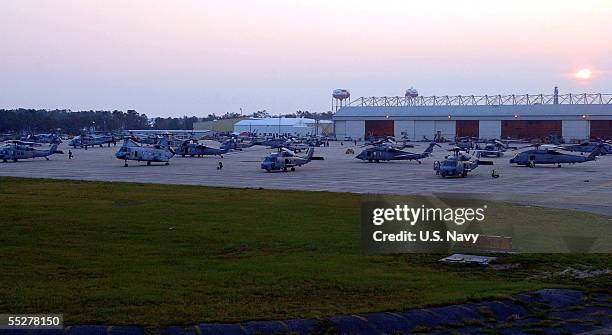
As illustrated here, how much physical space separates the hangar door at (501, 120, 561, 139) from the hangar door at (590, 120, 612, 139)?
28.4 feet

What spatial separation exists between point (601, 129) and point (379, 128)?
5090 centimetres

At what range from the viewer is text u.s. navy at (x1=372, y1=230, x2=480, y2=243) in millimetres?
16828

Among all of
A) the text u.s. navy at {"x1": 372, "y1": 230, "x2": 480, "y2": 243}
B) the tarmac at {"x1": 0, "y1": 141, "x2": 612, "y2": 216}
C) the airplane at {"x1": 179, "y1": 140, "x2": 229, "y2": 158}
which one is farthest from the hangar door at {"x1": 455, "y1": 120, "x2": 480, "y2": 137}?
the text u.s. navy at {"x1": 372, "y1": 230, "x2": 480, "y2": 243}

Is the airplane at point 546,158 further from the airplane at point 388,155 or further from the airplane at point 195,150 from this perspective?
the airplane at point 195,150

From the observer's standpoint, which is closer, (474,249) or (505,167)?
(474,249)

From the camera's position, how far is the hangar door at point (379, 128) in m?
178

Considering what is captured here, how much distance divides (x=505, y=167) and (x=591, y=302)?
54.3 m

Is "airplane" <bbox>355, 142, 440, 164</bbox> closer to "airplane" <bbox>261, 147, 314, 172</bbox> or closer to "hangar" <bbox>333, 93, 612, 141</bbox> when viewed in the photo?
"airplane" <bbox>261, 147, 314, 172</bbox>

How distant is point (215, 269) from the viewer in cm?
1593

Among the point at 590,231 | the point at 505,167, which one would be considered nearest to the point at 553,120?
the point at 505,167

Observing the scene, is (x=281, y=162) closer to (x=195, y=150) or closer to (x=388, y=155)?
(x=388, y=155)

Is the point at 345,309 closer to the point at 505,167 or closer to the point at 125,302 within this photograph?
the point at 125,302

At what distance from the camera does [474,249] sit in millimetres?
18484

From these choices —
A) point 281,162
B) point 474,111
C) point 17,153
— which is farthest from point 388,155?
point 474,111
